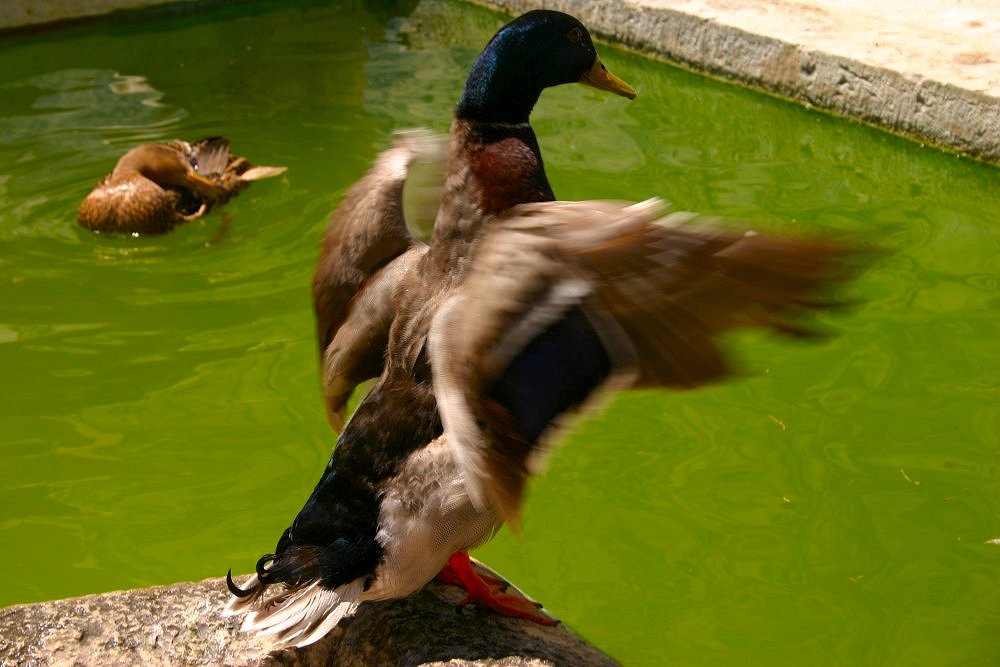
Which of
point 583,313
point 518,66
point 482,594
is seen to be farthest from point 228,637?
point 518,66

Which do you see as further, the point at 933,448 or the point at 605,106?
the point at 605,106

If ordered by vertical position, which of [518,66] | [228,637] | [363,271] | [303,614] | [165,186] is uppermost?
[518,66]

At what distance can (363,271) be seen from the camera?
3057 mm

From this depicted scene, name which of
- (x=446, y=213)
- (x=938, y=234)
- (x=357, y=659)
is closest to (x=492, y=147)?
(x=446, y=213)

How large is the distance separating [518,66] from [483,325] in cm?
88

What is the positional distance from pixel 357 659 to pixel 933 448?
81.8 inches

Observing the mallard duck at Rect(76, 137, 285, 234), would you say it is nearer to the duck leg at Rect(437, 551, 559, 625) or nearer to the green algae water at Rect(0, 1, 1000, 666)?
the green algae water at Rect(0, 1, 1000, 666)

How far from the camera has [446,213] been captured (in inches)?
108

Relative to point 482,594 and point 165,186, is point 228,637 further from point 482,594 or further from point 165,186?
point 165,186

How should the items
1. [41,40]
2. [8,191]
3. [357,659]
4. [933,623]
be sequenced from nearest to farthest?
1. [357,659]
2. [933,623]
3. [8,191]
4. [41,40]

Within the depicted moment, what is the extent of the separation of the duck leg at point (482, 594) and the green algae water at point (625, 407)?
486 mm

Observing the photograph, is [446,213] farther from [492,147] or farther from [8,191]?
[8,191]

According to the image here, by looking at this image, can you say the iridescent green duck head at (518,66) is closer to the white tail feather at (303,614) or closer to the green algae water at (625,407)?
the green algae water at (625,407)

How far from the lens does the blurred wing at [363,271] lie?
2.92 m
